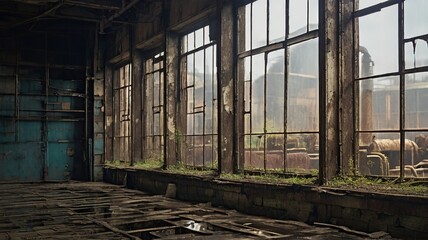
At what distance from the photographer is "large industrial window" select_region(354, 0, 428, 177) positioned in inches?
231

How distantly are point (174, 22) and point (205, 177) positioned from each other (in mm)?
4145

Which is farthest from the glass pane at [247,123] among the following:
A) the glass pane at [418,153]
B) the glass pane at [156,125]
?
the glass pane at [156,125]

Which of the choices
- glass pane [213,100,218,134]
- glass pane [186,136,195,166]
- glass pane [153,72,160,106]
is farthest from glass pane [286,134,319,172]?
glass pane [153,72,160,106]

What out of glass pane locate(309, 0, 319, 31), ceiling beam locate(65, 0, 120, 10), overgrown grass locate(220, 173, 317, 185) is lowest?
overgrown grass locate(220, 173, 317, 185)

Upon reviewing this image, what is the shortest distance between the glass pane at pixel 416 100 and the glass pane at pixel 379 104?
0.17 meters

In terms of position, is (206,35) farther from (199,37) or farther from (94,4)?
(94,4)

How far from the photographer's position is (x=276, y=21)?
8234 millimetres

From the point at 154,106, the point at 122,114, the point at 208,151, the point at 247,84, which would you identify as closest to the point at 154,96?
the point at 154,106

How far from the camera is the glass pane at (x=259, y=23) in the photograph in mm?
8523

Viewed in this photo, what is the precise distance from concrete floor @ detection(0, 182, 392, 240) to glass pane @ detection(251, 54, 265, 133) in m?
1.69

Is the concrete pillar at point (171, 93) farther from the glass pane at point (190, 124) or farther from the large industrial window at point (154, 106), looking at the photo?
the large industrial window at point (154, 106)

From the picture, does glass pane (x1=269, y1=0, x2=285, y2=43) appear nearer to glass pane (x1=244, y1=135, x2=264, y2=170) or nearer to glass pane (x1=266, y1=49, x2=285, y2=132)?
glass pane (x1=266, y1=49, x2=285, y2=132)

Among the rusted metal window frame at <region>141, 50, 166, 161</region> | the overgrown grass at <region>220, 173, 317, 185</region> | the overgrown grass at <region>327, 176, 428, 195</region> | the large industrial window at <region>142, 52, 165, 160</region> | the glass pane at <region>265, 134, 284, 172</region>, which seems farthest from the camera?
the large industrial window at <region>142, 52, 165, 160</region>

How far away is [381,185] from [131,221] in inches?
147
